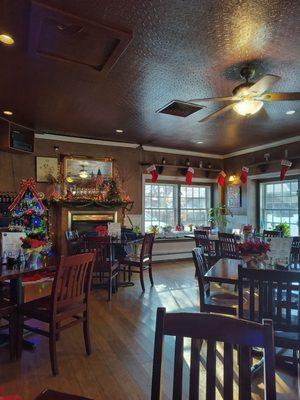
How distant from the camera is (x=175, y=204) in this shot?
759cm

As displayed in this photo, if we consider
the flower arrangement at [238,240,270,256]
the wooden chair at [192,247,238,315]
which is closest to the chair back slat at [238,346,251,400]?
the wooden chair at [192,247,238,315]

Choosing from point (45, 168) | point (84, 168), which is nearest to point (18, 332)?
point (45, 168)

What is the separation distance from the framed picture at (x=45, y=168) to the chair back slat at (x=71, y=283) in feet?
11.7

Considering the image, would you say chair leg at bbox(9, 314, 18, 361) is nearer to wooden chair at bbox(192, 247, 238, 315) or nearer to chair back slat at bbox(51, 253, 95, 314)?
chair back slat at bbox(51, 253, 95, 314)

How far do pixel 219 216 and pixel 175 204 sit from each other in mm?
1194

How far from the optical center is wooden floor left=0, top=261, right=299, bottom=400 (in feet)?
6.84

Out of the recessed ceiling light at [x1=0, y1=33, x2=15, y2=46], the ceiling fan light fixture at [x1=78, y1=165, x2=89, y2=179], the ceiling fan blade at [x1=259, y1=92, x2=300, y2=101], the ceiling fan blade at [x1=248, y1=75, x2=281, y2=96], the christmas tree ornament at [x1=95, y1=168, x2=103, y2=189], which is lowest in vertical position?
the christmas tree ornament at [x1=95, y1=168, x2=103, y2=189]

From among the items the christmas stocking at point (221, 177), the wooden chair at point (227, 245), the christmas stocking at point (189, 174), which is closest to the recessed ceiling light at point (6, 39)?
the wooden chair at point (227, 245)

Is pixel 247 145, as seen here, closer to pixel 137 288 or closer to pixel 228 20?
pixel 137 288

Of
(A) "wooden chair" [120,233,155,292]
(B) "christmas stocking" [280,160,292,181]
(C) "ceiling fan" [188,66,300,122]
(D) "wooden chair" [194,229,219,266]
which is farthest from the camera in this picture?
(B) "christmas stocking" [280,160,292,181]

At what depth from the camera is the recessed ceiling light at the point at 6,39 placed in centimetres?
247

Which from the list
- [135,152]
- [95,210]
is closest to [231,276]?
[95,210]

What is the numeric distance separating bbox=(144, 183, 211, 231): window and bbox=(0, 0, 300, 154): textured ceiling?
233 cm

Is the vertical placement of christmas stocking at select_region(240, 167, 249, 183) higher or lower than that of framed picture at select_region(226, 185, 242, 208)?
higher
